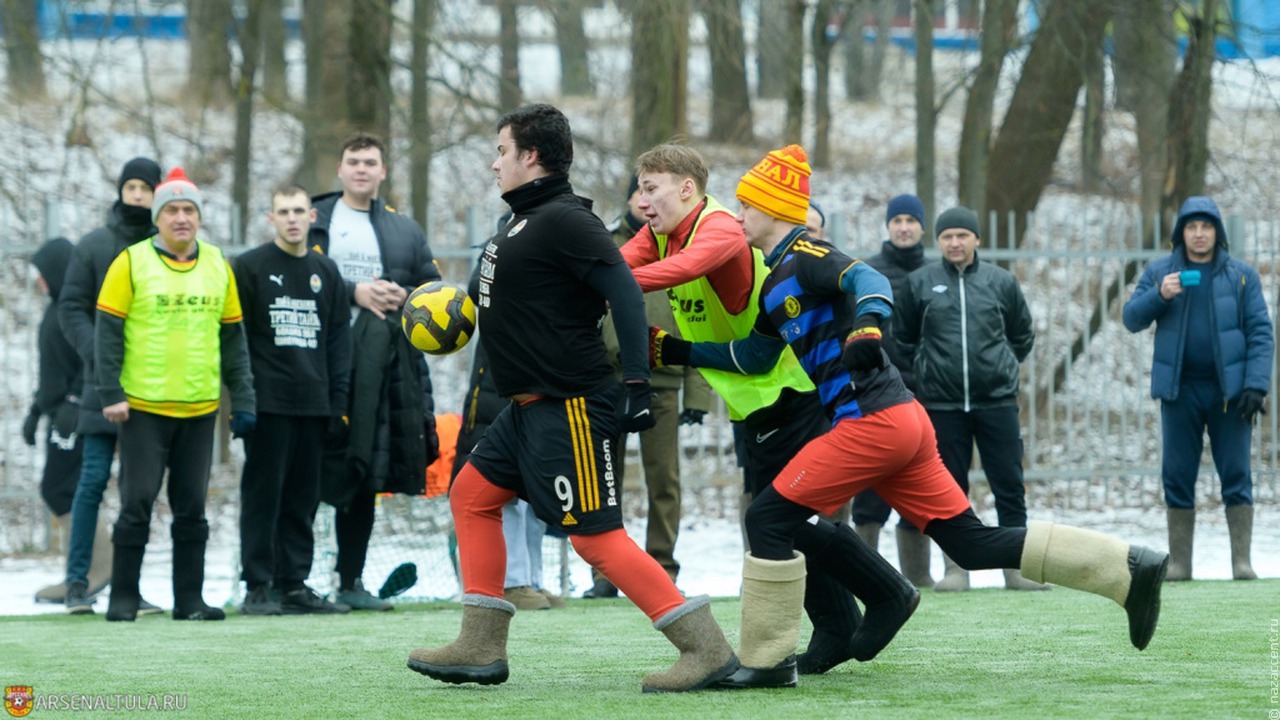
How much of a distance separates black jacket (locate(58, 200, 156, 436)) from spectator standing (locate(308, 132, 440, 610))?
3.13ft

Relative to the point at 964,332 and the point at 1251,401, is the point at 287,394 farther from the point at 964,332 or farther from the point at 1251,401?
the point at 1251,401

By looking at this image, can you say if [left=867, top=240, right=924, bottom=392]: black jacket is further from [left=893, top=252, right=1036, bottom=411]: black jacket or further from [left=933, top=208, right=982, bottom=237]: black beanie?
[left=933, top=208, right=982, bottom=237]: black beanie

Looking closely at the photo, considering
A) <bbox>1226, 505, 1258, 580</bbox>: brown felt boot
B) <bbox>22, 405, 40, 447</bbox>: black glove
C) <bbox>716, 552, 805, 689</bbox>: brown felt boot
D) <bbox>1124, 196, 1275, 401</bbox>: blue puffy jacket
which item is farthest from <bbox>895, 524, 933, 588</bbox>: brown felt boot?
<bbox>22, 405, 40, 447</bbox>: black glove

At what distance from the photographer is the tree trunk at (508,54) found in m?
17.0

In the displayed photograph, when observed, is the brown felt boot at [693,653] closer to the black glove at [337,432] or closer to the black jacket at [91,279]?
the black glove at [337,432]

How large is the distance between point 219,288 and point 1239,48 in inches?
415

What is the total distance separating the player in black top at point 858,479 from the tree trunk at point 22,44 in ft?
33.8

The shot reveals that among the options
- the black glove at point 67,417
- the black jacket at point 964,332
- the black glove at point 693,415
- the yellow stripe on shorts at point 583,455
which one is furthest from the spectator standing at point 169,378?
the black jacket at point 964,332

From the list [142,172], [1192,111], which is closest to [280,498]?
[142,172]

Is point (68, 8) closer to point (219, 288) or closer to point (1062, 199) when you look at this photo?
point (219, 288)

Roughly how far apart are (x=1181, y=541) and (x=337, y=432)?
4879 millimetres

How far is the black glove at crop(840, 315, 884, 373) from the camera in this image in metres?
5.37

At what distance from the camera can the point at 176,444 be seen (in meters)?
8.40

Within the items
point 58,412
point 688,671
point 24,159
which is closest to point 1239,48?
point 58,412
